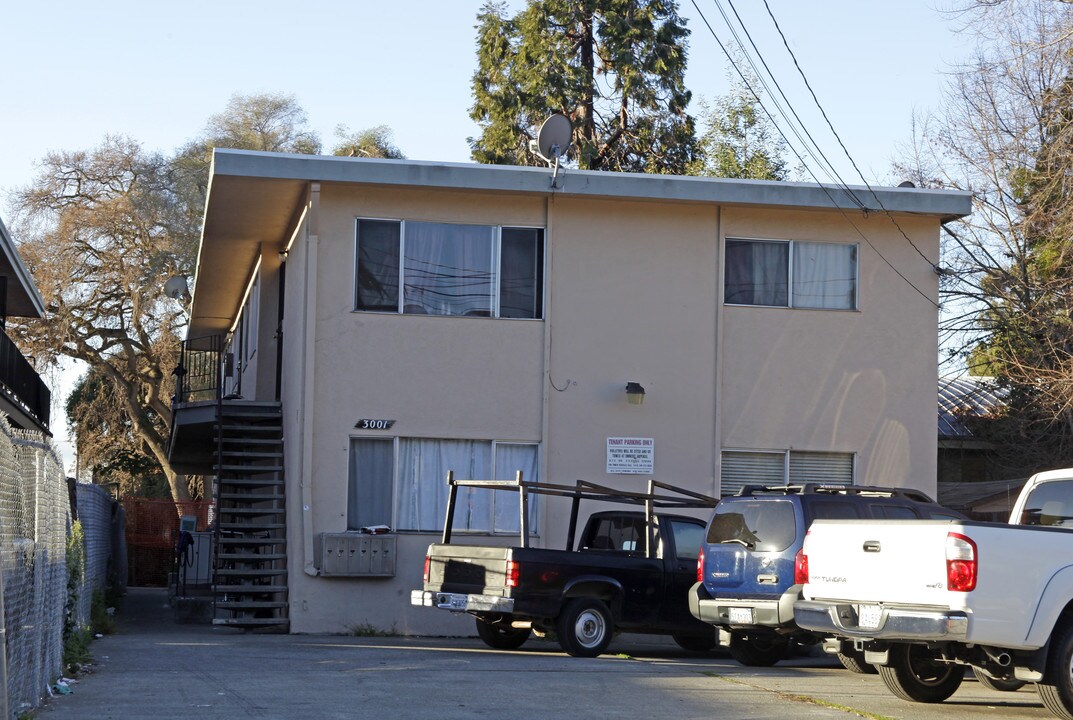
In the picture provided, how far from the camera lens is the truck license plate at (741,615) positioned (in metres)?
12.8

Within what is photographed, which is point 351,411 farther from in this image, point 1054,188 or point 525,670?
point 1054,188

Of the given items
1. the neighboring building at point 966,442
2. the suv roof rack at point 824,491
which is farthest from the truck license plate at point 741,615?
the neighboring building at point 966,442

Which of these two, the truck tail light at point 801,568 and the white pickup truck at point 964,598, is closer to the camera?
the white pickup truck at point 964,598

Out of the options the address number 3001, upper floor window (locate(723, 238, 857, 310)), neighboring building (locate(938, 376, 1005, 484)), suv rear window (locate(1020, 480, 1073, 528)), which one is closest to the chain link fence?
the address number 3001

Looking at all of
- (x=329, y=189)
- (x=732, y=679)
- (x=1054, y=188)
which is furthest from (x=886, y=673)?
(x=1054, y=188)

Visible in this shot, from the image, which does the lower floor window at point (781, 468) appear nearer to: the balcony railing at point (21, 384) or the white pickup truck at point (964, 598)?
the white pickup truck at point (964, 598)

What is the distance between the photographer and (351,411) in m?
17.9

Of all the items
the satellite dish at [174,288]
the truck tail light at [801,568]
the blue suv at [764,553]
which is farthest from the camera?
the satellite dish at [174,288]

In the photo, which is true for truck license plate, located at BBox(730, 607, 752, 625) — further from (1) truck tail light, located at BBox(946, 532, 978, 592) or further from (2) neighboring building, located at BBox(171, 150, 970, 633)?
(2) neighboring building, located at BBox(171, 150, 970, 633)

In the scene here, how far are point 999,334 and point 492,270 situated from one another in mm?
14278

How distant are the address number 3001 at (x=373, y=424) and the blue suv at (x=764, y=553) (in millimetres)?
5737

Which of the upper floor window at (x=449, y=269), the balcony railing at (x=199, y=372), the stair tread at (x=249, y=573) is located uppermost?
the upper floor window at (x=449, y=269)

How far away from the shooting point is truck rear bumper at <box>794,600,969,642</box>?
945 centimetres

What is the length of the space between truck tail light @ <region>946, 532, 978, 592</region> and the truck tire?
0.89 metres
